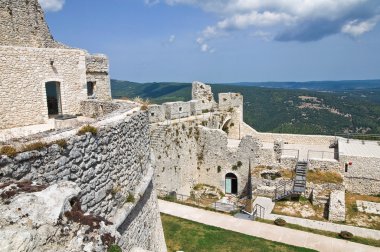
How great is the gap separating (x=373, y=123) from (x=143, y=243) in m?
83.9

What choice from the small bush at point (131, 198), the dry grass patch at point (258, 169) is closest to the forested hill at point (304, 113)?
the dry grass patch at point (258, 169)

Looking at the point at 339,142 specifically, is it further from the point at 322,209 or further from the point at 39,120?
the point at 39,120

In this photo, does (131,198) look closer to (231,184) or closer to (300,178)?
(300,178)

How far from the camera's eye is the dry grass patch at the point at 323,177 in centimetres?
2011

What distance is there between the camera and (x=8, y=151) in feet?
14.5

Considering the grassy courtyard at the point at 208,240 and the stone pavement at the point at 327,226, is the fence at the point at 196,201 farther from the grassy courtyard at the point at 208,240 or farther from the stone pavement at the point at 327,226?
the grassy courtyard at the point at 208,240

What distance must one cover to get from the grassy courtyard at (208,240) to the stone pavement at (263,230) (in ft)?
2.01

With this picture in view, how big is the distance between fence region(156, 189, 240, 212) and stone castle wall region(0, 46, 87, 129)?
9.13 metres

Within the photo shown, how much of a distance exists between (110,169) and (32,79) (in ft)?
19.1

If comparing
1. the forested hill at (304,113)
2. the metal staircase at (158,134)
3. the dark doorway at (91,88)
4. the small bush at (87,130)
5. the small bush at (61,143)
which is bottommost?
the forested hill at (304,113)

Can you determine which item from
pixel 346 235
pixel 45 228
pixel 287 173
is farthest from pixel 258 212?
pixel 45 228

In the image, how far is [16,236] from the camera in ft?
10.6

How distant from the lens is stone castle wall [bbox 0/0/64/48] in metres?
12.2

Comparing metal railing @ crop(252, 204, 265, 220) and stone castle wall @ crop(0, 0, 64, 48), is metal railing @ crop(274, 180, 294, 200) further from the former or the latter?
stone castle wall @ crop(0, 0, 64, 48)
